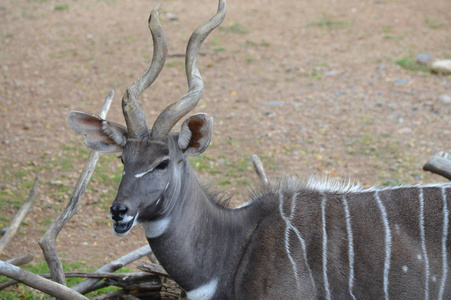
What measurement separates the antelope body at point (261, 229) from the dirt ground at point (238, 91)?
145 cm

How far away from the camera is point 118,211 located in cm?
299

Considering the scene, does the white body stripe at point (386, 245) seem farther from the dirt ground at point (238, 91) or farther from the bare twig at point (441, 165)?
the dirt ground at point (238, 91)

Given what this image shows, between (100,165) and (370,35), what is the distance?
5.68 m

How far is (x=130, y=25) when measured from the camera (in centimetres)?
1032

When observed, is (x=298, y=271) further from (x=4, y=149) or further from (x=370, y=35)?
(x=370, y=35)

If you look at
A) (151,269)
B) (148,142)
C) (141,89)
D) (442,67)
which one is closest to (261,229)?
(148,142)

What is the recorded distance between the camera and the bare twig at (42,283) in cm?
335

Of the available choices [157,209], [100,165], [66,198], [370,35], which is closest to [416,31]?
[370,35]

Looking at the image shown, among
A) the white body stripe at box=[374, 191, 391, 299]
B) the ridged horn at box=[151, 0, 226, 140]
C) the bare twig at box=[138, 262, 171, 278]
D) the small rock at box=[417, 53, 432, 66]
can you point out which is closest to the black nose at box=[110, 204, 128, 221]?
the ridged horn at box=[151, 0, 226, 140]

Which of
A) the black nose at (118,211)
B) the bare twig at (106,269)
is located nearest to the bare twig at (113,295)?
the bare twig at (106,269)

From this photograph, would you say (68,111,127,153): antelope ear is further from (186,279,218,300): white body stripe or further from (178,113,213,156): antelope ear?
(186,279,218,300): white body stripe

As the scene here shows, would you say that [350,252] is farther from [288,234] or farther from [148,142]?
[148,142]

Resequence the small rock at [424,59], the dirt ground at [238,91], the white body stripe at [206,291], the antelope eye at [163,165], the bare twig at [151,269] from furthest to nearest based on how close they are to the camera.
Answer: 1. the small rock at [424,59]
2. the dirt ground at [238,91]
3. the bare twig at [151,269]
4. the white body stripe at [206,291]
5. the antelope eye at [163,165]

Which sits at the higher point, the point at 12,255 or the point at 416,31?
the point at 12,255
